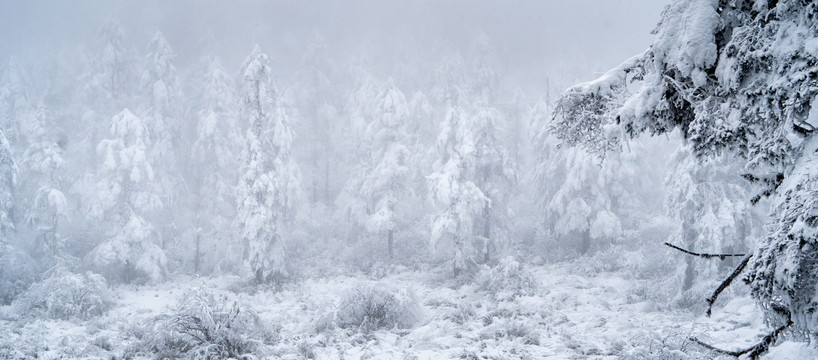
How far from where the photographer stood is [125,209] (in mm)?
23031

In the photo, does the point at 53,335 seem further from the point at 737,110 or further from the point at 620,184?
the point at 620,184

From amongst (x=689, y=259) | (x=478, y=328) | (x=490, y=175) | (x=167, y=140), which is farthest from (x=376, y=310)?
(x=167, y=140)

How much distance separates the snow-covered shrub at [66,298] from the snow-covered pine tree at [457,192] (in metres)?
14.9

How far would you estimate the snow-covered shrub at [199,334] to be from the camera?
427 inches

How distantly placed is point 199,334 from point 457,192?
13.4 m

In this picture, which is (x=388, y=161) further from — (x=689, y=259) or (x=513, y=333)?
(x=689, y=259)

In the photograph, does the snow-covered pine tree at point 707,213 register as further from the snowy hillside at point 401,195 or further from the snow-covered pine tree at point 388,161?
the snow-covered pine tree at point 388,161

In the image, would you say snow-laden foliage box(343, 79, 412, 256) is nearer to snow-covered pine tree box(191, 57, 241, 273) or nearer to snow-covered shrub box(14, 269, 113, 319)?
snow-covered pine tree box(191, 57, 241, 273)

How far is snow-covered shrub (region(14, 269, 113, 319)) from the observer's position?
1616cm

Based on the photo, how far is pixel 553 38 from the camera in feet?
193

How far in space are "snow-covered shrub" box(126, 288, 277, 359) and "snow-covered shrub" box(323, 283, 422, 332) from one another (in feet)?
12.0

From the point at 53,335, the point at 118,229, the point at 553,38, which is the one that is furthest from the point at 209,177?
the point at 553,38

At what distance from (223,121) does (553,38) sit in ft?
153

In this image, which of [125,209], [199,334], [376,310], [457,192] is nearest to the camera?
[199,334]
